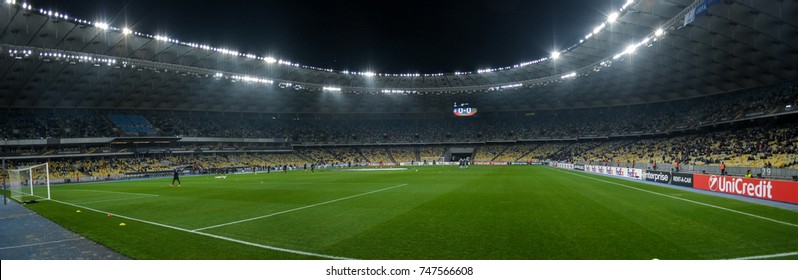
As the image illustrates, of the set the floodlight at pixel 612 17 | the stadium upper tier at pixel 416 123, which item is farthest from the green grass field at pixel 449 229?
the stadium upper tier at pixel 416 123

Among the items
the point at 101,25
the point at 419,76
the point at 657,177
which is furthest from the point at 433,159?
the point at 101,25

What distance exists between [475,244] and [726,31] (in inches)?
1305

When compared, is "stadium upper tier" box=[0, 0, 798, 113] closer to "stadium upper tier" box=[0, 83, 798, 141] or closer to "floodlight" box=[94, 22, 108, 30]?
"floodlight" box=[94, 22, 108, 30]

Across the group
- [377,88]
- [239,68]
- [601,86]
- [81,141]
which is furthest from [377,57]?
[81,141]

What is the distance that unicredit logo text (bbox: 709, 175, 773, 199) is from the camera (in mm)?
15516

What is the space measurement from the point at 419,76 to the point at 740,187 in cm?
4826

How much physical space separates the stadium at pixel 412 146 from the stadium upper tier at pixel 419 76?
281 mm

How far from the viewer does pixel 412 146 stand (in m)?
81.8

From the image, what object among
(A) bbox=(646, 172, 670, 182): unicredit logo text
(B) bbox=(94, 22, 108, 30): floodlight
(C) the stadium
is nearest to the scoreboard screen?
(C) the stadium

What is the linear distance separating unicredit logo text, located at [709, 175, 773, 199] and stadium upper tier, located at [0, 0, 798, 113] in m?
10.9

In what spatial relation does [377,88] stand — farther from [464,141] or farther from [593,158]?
[593,158]

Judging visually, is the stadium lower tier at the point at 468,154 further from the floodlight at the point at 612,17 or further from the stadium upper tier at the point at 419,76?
the floodlight at the point at 612,17

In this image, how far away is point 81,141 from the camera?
52.1 metres

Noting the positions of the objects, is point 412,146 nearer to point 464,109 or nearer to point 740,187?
point 464,109
